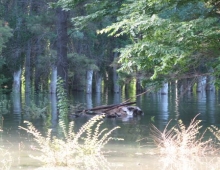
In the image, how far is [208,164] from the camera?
10.8m

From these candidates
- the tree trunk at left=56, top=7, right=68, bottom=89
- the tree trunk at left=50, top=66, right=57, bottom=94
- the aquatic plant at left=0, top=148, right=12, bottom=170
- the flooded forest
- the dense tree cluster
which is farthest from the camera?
the tree trunk at left=50, top=66, right=57, bottom=94

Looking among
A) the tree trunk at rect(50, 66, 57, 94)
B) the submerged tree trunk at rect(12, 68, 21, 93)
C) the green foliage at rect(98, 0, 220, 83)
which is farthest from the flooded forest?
the submerged tree trunk at rect(12, 68, 21, 93)

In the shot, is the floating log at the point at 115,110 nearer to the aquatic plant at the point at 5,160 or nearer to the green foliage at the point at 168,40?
the green foliage at the point at 168,40

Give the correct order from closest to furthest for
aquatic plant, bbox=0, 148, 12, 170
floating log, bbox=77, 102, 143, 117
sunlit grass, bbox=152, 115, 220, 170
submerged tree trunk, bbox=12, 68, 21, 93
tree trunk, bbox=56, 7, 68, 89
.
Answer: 1. aquatic plant, bbox=0, 148, 12, 170
2. sunlit grass, bbox=152, 115, 220, 170
3. floating log, bbox=77, 102, 143, 117
4. tree trunk, bbox=56, 7, 68, 89
5. submerged tree trunk, bbox=12, 68, 21, 93

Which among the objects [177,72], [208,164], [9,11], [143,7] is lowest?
[208,164]

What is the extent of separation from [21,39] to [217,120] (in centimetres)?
2607

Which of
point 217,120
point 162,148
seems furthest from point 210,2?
point 217,120

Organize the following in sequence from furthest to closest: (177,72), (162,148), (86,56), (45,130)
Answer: (86,56) < (45,130) < (177,72) < (162,148)

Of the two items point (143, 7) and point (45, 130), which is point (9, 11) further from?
point (143, 7)

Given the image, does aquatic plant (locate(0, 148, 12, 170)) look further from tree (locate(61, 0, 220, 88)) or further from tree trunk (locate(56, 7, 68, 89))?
tree trunk (locate(56, 7, 68, 89))

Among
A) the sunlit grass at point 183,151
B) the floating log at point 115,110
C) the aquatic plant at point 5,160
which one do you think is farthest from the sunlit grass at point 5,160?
the floating log at point 115,110

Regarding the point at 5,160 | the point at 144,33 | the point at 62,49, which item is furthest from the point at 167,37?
the point at 62,49

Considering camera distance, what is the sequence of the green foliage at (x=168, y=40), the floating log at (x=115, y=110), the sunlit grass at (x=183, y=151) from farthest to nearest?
the floating log at (x=115, y=110), the green foliage at (x=168, y=40), the sunlit grass at (x=183, y=151)

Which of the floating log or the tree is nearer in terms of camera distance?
the tree
